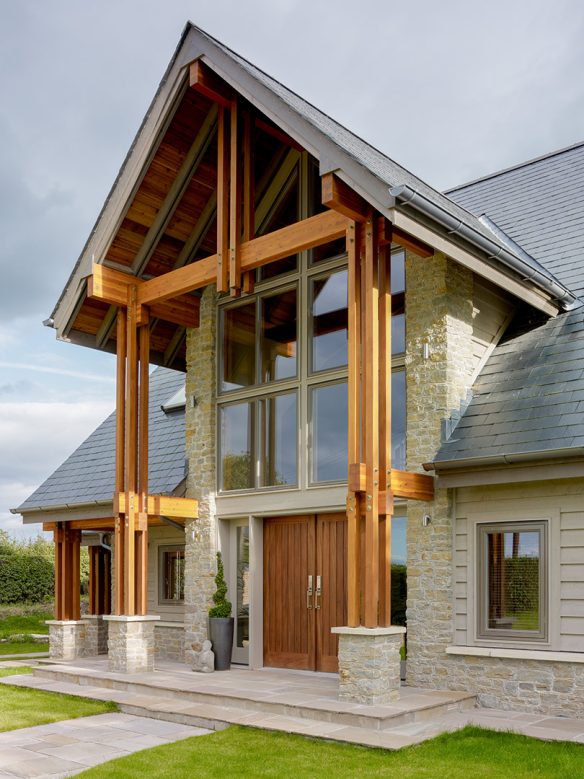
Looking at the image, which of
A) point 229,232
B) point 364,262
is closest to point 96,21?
point 229,232

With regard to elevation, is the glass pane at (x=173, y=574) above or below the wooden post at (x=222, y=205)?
below

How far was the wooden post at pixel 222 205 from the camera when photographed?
1110 centimetres

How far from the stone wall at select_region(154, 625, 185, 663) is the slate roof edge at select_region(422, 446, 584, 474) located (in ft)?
18.4

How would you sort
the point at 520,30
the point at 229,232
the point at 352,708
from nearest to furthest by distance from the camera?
the point at 352,708, the point at 229,232, the point at 520,30

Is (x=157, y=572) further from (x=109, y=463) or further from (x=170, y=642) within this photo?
(x=109, y=463)

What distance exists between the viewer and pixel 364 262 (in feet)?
31.3

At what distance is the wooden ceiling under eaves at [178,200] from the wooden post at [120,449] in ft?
3.11

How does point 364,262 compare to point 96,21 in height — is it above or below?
below

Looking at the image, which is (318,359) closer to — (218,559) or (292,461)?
(292,461)

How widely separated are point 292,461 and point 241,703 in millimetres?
3555

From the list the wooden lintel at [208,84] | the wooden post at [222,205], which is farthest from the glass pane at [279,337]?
the wooden lintel at [208,84]

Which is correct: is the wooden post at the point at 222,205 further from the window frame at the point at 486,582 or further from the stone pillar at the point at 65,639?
the stone pillar at the point at 65,639

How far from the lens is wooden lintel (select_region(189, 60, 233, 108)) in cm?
1098

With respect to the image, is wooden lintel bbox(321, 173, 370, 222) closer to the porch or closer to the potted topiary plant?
the porch
